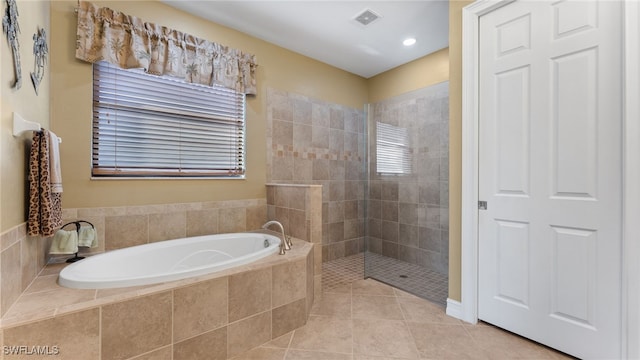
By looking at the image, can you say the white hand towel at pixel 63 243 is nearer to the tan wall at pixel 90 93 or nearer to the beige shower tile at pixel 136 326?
the tan wall at pixel 90 93

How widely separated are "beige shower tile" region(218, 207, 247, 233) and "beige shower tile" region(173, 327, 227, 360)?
119 centimetres

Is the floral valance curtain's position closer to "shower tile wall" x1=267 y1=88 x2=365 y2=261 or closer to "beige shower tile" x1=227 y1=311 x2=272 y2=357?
"shower tile wall" x1=267 y1=88 x2=365 y2=261

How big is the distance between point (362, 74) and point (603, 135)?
9.38ft

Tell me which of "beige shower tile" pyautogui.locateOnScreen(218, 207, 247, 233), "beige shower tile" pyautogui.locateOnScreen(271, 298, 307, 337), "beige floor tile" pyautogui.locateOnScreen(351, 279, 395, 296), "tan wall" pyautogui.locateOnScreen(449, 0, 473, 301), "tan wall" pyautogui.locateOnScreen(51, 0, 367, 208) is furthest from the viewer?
"beige shower tile" pyautogui.locateOnScreen(218, 207, 247, 233)

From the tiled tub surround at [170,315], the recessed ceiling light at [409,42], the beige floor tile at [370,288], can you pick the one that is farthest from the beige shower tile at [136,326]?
the recessed ceiling light at [409,42]

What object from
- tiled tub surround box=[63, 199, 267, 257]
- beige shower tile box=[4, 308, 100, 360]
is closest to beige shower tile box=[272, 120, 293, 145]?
tiled tub surround box=[63, 199, 267, 257]

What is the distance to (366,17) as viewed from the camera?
2.50m

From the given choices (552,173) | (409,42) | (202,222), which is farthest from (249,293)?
(409,42)

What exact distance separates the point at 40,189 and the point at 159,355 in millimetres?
1110

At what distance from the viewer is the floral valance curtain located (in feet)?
6.48

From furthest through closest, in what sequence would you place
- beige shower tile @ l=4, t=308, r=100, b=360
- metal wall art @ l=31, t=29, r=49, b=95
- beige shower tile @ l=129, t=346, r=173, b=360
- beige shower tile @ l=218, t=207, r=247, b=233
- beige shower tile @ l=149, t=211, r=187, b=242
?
beige shower tile @ l=218, t=207, r=247, b=233 → beige shower tile @ l=149, t=211, r=187, b=242 → metal wall art @ l=31, t=29, r=49, b=95 → beige shower tile @ l=129, t=346, r=173, b=360 → beige shower tile @ l=4, t=308, r=100, b=360

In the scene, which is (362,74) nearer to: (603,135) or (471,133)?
(471,133)

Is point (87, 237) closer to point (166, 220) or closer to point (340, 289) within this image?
point (166, 220)

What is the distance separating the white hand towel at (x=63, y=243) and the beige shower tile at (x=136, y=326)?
830mm
